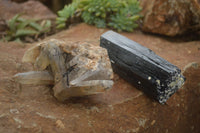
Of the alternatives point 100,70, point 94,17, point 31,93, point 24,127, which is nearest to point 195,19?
point 94,17

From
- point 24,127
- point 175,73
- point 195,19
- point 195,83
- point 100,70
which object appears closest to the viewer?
point 24,127

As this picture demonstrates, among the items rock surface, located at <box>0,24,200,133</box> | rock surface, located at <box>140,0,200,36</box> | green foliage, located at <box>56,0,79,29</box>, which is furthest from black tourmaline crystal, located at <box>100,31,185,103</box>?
green foliage, located at <box>56,0,79,29</box>

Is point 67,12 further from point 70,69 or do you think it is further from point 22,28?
point 70,69

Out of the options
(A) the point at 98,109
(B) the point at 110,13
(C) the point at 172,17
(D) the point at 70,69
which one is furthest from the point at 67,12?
(A) the point at 98,109

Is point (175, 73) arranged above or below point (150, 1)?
below

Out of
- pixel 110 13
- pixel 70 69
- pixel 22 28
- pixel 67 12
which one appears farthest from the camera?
pixel 22 28

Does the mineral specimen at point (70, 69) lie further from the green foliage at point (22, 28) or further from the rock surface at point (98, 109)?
the green foliage at point (22, 28)

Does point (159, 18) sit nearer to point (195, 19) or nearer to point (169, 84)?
point (195, 19)
